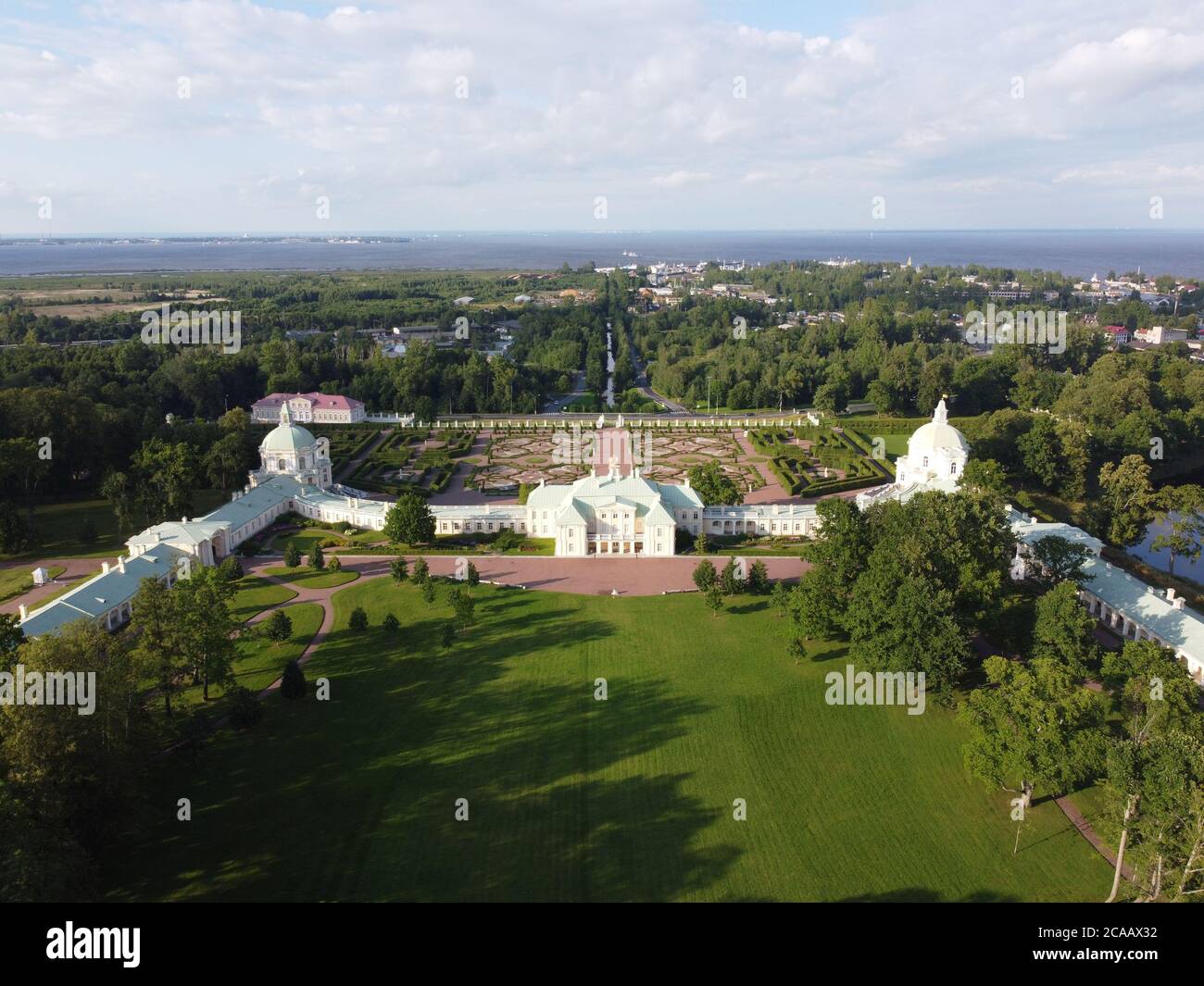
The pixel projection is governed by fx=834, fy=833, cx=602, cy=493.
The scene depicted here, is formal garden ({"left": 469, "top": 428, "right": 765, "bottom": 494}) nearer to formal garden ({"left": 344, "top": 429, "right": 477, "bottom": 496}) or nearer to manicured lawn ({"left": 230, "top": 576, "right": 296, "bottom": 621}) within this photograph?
formal garden ({"left": 344, "top": 429, "right": 477, "bottom": 496})

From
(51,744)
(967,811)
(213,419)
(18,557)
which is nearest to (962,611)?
(967,811)

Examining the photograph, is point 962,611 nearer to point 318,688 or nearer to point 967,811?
point 967,811

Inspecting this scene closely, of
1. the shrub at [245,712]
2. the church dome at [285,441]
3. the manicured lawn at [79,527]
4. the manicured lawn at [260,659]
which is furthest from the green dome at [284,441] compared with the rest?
the shrub at [245,712]

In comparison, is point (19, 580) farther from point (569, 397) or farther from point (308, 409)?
point (569, 397)

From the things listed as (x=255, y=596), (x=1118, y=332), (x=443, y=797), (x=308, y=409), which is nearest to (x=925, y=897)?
(x=443, y=797)

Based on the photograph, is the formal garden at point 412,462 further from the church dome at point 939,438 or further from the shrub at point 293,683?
the church dome at point 939,438

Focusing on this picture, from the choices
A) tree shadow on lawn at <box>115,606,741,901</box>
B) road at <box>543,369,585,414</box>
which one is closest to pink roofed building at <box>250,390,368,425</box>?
road at <box>543,369,585,414</box>
